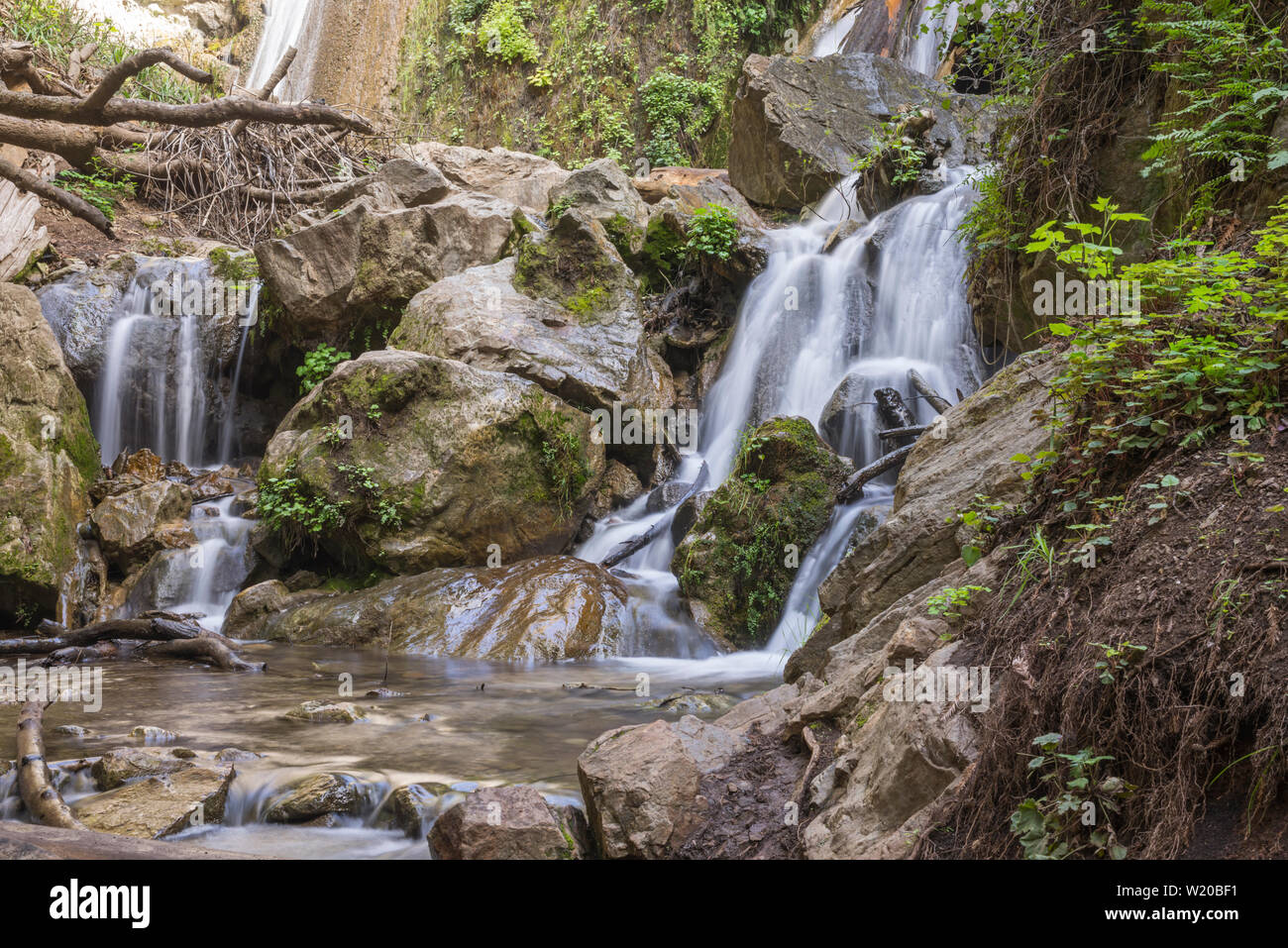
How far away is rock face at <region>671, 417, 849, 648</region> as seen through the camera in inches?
302

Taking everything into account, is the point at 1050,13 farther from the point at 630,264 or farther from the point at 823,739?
the point at 630,264

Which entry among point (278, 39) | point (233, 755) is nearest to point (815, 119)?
point (233, 755)

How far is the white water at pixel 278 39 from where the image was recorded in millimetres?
22859

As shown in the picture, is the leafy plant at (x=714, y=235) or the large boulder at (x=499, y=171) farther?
the large boulder at (x=499, y=171)

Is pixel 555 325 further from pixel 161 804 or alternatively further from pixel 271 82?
pixel 161 804

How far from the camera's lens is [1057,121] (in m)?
5.63

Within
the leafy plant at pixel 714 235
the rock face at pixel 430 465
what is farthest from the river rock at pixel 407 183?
the rock face at pixel 430 465

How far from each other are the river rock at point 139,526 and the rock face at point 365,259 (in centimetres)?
322

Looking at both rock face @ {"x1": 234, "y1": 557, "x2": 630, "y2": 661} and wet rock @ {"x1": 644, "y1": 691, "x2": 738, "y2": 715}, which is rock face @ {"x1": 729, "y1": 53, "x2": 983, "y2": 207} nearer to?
rock face @ {"x1": 234, "y1": 557, "x2": 630, "y2": 661}

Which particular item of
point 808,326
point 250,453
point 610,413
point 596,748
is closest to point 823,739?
point 596,748

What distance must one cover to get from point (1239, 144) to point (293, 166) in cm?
1568

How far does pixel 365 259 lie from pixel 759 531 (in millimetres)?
6828

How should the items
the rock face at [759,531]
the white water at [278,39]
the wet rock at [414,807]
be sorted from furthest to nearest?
the white water at [278,39] < the rock face at [759,531] < the wet rock at [414,807]

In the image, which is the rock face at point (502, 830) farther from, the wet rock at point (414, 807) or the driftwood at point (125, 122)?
the driftwood at point (125, 122)
